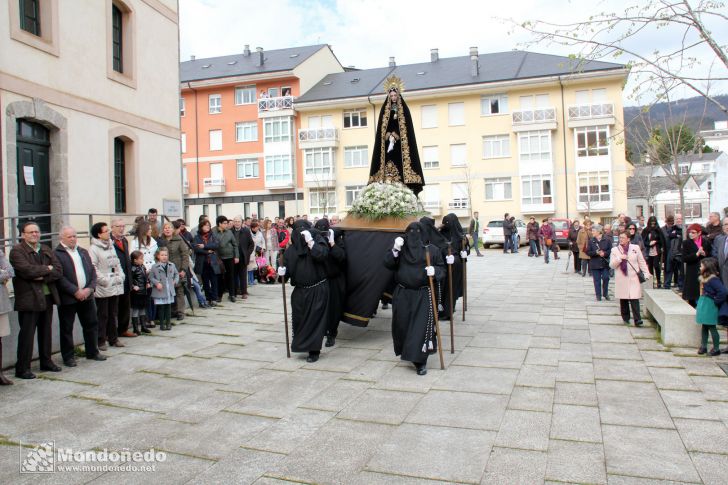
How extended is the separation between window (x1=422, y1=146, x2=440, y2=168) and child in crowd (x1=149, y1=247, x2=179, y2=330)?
114ft

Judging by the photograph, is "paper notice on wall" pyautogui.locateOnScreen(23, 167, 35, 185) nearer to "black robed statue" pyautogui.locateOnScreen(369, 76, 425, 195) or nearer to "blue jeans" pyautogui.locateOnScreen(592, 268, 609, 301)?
"black robed statue" pyautogui.locateOnScreen(369, 76, 425, 195)

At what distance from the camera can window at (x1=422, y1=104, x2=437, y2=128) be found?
1700 inches

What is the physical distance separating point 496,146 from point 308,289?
120 ft

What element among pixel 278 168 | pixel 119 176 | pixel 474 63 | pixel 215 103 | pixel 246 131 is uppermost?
pixel 474 63

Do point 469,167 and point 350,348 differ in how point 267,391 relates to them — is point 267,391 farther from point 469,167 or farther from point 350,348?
point 469,167

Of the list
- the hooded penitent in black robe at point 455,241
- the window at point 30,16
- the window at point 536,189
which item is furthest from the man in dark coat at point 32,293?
the window at point 536,189

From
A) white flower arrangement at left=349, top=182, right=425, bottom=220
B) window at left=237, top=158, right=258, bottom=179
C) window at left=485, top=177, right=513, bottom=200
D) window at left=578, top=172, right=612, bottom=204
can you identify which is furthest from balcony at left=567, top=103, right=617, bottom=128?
white flower arrangement at left=349, top=182, right=425, bottom=220

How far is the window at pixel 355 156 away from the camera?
150ft

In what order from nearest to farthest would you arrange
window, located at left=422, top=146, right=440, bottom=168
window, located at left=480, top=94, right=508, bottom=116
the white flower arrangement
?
the white flower arrangement < window, located at left=480, top=94, right=508, bottom=116 < window, located at left=422, top=146, right=440, bottom=168

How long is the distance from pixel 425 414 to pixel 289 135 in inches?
1677

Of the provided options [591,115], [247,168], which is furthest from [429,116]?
[247,168]

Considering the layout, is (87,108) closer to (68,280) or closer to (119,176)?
(119,176)

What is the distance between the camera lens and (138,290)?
31.3 ft

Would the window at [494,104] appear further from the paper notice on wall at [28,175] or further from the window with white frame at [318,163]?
the paper notice on wall at [28,175]
